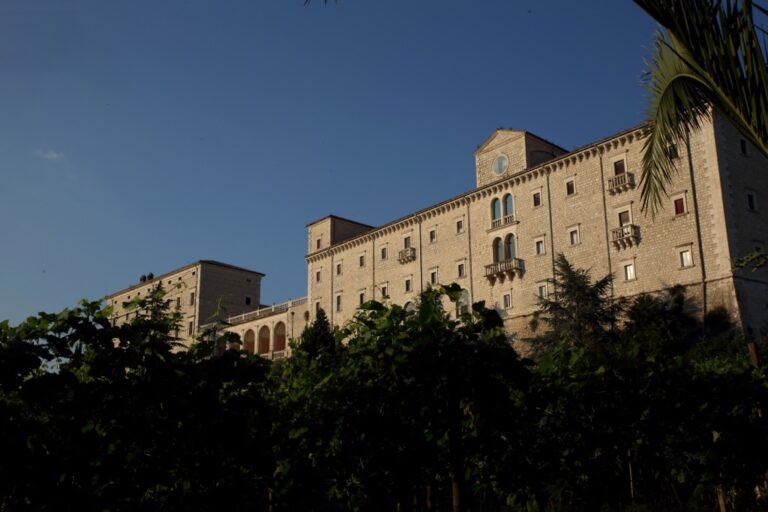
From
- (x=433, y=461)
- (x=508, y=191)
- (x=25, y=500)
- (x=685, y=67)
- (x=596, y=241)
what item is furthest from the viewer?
(x=508, y=191)

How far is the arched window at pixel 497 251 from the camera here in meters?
36.4

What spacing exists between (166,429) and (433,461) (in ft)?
10.5

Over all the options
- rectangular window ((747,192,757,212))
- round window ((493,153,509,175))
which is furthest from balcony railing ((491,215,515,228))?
rectangular window ((747,192,757,212))

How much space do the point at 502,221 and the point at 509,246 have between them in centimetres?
131

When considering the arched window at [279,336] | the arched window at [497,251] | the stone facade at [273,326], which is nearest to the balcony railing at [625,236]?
the arched window at [497,251]

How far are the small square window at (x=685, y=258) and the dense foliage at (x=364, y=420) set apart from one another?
55.1 ft

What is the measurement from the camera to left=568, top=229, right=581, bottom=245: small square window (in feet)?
108

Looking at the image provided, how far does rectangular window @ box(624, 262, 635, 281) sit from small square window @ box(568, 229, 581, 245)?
2.74 meters

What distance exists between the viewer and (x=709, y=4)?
14.9 ft

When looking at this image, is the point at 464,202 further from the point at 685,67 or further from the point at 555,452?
the point at 685,67

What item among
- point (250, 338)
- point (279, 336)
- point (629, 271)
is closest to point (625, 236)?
point (629, 271)

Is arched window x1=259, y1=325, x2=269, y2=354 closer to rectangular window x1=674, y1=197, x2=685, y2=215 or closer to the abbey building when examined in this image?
the abbey building

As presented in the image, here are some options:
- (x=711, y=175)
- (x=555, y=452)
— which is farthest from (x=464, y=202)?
(x=555, y=452)

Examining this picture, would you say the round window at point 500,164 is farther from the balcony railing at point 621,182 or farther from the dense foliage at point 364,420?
the dense foliage at point 364,420
